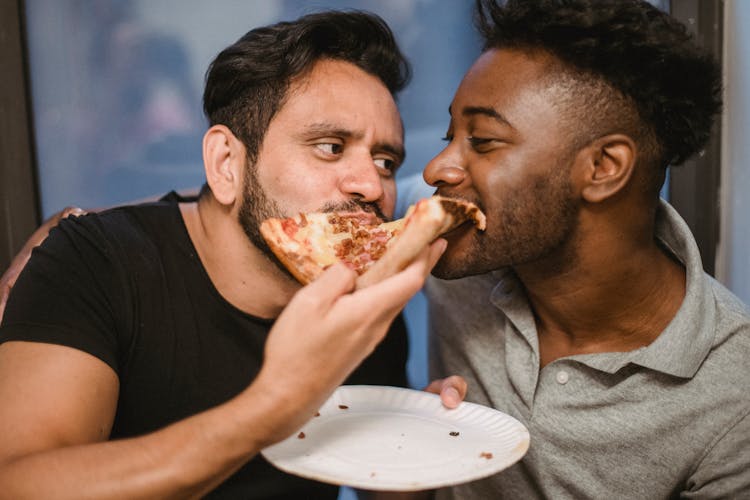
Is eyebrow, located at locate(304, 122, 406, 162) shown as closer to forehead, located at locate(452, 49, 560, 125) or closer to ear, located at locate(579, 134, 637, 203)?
forehead, located at locate(452, 49, 560, 125)

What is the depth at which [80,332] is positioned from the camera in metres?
1.69

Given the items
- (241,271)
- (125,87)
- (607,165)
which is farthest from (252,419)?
(125,87)

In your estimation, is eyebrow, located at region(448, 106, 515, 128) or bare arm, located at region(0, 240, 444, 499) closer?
bare arm, located at region(0, 240, 444, 499)

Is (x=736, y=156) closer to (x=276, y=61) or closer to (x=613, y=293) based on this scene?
(x=613, y=293)

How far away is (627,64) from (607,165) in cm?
33

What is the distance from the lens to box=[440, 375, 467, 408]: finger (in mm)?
1777

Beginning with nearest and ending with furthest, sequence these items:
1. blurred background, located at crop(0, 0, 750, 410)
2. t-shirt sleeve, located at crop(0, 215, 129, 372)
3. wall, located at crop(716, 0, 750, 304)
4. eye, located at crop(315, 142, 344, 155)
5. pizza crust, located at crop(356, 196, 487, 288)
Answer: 1. pizza crust, located at crop(356, 196, 487, 288)
2. t-shirt sleeve, located at crop(0, 215, 129, 372)
3. eye, located at crop(315, 142, 344, 155)
4. wall, located at crop(716, 0, 750, 304)
5. blurred background, located at crop(0, 0, 750, 410)

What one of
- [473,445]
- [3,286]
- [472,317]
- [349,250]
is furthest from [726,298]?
[3,286]

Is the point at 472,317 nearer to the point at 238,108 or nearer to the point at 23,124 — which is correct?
the point at 238,108

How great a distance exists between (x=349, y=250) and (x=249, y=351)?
21.6 inches

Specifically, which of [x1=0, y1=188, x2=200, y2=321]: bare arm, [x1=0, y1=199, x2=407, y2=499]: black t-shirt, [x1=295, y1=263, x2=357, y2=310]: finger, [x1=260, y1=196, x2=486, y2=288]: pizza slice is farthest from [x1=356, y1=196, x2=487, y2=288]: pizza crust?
[x1=0, y1=188, x2=200, y2=321]: bare arm

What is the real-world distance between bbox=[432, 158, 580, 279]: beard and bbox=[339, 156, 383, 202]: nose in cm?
31

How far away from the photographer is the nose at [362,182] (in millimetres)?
2006

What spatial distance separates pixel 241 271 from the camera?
217 cm
